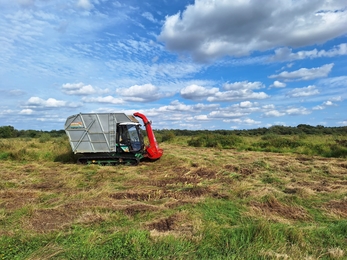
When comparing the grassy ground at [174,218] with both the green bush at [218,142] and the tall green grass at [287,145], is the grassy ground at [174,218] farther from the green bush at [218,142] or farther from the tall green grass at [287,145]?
the green bush at [218,142]

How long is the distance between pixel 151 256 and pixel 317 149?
1773 centimetres

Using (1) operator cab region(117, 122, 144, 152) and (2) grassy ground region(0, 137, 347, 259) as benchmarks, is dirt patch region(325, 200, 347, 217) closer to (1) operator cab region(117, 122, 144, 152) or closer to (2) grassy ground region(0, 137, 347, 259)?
(2) grassy ground region(0, 137, 347, 259)

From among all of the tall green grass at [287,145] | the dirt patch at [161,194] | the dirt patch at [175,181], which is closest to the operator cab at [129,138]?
the dirt patch at [175,181]

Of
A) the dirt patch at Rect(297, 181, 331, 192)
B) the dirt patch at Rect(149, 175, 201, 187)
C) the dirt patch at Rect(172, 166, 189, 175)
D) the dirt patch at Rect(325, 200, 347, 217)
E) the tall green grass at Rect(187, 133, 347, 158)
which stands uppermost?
the tall green grass at Rect(187, 133, 347, 158)

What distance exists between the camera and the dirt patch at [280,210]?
5.30 m

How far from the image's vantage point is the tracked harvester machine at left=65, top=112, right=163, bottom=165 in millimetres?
12547

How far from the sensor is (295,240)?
13.2ft

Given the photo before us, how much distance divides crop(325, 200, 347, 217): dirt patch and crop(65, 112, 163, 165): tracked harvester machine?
27.2 ft

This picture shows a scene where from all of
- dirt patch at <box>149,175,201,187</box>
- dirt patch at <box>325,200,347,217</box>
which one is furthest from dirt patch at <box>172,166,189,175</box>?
dirt patch at <box>325,200,347,217</box>

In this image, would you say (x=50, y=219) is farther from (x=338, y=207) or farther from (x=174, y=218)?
→ (x=338, y=207)

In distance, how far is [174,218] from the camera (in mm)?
4867

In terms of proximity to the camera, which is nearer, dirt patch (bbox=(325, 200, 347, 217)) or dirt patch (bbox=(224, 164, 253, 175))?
dirt patch (bbox=(325, 200, 347, 217))

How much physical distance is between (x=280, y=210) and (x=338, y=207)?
4.49ft

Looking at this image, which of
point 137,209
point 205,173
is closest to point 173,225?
point 137,209
